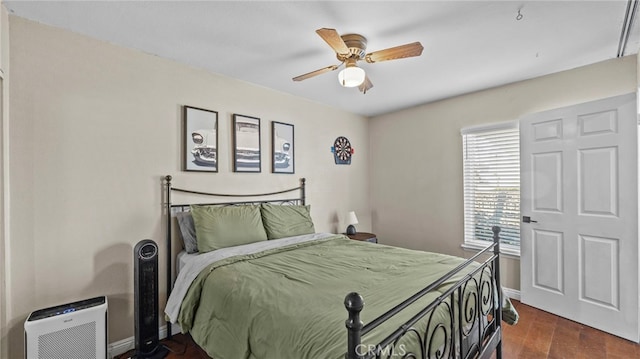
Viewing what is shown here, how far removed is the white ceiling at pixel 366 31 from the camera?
1847 mm

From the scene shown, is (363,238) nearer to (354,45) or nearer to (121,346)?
(354,45)

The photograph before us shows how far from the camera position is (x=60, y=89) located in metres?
2.10

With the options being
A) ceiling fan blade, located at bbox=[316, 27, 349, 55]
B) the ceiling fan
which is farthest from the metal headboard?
ceiling fan blade, located at bbox=[316, 27, 349, 55]

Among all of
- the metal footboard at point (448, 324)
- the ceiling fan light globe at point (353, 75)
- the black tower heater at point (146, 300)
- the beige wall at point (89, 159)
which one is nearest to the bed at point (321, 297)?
the metal footboard at point (448, 324)

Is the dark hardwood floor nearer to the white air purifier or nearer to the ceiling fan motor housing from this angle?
the white air purifier

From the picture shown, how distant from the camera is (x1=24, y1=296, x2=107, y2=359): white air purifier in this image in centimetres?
174

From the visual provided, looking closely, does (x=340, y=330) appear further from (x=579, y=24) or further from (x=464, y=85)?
(x=464, y=85)

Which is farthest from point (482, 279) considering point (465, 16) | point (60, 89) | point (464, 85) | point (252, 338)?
point (60, 89)

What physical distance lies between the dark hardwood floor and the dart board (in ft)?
8.82

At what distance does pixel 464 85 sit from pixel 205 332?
3.44 metres

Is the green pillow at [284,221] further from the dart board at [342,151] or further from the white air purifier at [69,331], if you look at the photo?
the white air purifier at [69,331]

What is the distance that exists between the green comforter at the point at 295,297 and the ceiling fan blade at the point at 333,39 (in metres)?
1.49

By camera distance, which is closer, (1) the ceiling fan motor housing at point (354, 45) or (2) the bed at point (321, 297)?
(2) the bed at point (321, 297)

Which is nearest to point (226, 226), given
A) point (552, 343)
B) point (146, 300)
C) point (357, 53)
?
point (146, 300)
